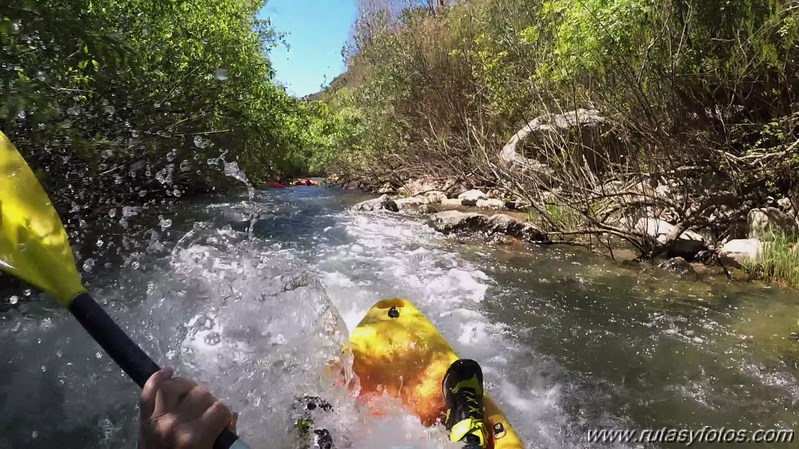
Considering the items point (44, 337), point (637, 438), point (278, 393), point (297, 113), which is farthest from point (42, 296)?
point (297, 113)

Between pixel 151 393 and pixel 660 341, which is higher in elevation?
pixel 151 393

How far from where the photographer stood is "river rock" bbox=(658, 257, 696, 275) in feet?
18.9

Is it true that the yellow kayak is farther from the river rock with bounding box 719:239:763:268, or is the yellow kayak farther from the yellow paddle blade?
the river rock with bounding box 719:239:763:268

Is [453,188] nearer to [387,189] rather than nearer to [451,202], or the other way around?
[451,202]

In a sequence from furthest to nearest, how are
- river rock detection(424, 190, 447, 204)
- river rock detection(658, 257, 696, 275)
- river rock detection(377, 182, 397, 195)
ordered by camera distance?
river rock detection(377, 182, 397, 195), river rock detection(424, 190, 447, 204), river rock detection(658, 257, 696, 275)

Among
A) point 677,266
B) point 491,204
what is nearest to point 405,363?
point 677,266

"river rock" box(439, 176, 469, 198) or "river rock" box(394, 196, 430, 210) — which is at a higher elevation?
"river rock" box(394, 196, 430, 210)

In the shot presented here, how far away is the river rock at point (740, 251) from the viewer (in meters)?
5.67

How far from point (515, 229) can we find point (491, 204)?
128 inches

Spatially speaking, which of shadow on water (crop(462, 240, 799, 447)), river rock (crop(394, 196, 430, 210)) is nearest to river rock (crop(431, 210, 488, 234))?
shadow on water (crop(462, 240, 799, 447))

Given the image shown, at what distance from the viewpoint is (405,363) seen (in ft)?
9.27

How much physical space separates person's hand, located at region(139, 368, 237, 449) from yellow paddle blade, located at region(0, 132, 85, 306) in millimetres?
607

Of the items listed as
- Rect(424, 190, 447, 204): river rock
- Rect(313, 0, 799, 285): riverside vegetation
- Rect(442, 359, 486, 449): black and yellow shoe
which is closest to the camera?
Rect(442, 359, 486, 449): black and yellow shoe

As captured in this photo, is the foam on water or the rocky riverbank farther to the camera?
the rocky riverbank
